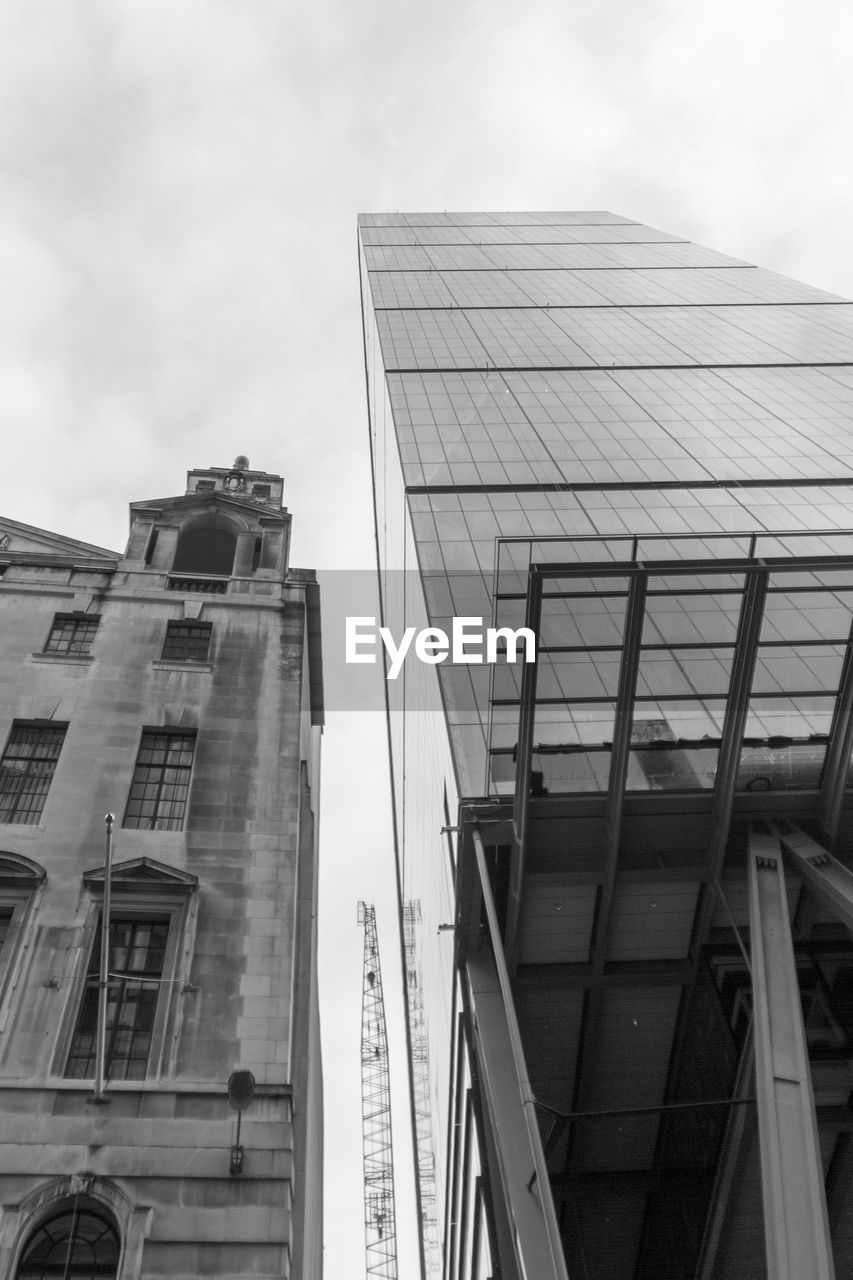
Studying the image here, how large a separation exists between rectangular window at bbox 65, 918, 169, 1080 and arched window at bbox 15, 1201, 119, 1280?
243 cm

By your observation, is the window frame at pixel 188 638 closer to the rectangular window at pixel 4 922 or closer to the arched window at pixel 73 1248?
the rectangular window at pixel 4 922

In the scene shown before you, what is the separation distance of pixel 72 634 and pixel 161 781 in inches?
246

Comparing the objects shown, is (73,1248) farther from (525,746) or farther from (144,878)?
(525,746)

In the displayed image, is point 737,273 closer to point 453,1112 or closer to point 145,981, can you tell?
point 453,1112

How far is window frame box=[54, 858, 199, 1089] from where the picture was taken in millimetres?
18922

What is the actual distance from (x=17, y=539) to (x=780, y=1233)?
94.3 ft

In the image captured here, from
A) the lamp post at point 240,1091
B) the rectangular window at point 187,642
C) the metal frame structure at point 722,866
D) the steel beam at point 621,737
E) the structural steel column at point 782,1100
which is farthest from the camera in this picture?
the rectangular window at point 187,642

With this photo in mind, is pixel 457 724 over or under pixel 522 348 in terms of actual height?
under

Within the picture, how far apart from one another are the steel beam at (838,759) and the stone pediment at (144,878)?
1188 cm

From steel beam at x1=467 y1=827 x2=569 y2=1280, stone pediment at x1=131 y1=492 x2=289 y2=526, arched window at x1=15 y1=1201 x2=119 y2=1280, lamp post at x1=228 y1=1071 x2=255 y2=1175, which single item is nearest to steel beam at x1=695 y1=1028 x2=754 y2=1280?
steel beam at x1=467 y1=827 x2=569 y2=1280


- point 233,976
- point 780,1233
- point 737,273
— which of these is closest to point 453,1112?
point 233,976

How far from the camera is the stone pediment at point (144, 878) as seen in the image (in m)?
21.6

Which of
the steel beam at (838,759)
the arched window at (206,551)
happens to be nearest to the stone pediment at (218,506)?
the arched window at (206,551)

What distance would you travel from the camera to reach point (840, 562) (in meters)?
17.5
